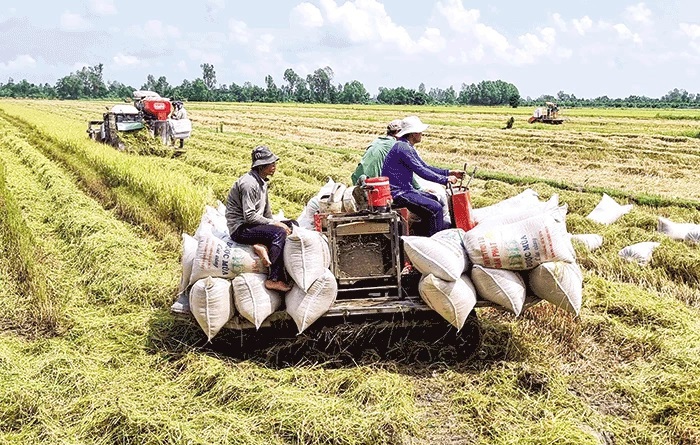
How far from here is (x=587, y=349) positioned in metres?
4.42

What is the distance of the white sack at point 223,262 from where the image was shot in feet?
14.4

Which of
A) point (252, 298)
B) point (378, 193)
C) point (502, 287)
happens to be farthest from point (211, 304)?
point (502, 287)

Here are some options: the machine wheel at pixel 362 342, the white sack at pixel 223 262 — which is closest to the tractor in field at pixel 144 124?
the white sack at pixel 223 262

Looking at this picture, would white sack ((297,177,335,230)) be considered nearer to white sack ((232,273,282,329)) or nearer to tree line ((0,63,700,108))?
white sack ((232,273,282,329))

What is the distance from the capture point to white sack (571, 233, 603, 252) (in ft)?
22.3

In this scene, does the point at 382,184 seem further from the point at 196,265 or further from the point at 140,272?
the point at 140,272

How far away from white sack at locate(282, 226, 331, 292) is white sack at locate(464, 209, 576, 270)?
1018 millimetres

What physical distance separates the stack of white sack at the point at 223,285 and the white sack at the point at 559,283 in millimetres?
1742

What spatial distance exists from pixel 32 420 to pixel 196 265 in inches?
53.6

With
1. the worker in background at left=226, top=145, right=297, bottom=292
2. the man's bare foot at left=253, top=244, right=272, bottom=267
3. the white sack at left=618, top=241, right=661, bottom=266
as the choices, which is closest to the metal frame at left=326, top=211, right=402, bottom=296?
the worker in background at left=226, top=145, right=297, bottom=292

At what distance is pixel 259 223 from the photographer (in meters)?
4.45

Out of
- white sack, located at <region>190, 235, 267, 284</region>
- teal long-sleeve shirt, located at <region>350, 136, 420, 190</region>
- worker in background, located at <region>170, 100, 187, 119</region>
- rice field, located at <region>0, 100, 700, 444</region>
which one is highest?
worker in background, located at <region>170, 100, 187, 119</region>

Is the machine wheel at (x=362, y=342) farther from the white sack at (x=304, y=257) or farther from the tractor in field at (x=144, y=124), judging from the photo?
the tractor in field at (x=144, y=124)

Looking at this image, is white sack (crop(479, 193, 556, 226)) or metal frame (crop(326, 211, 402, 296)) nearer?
metal frame (crop(326, 211, 402, 296))
